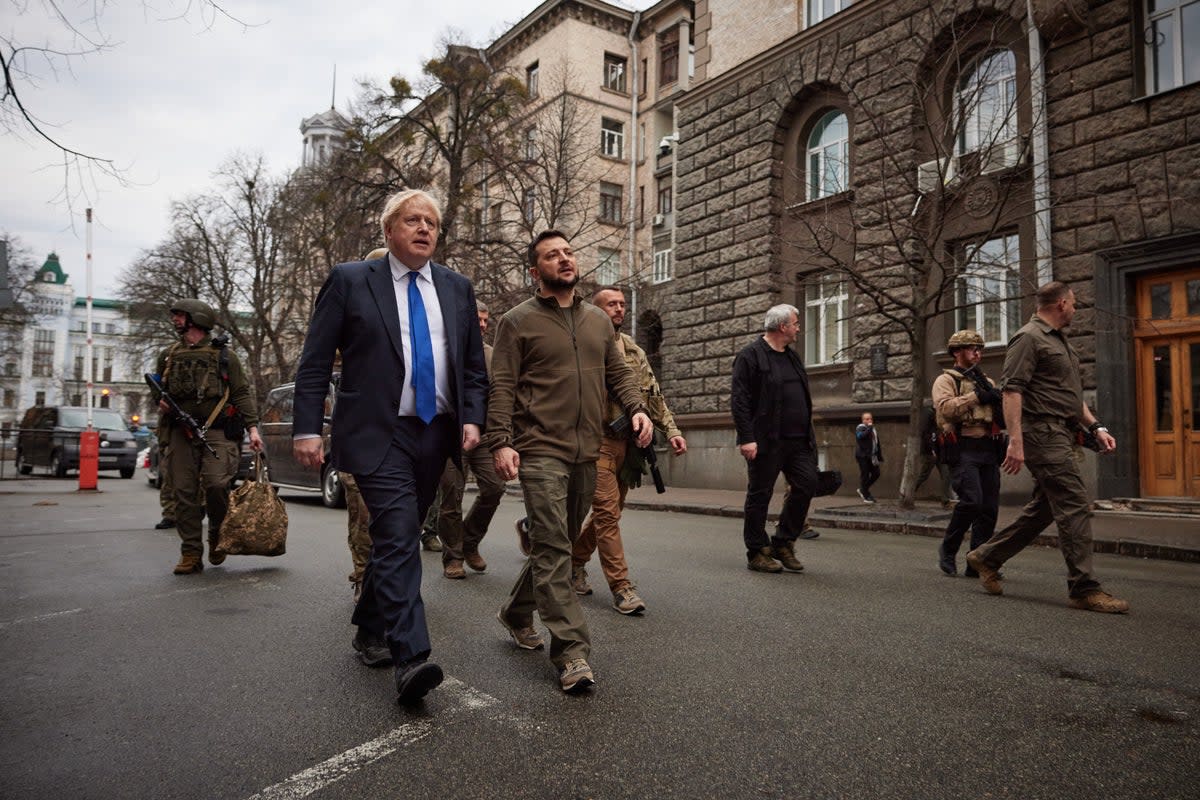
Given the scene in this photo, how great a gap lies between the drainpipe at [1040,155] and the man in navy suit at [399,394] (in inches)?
478

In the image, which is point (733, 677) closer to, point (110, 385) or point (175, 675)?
point (175, 675)

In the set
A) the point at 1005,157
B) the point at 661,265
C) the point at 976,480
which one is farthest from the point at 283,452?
the point at 661,265

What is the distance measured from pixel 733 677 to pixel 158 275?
37217 mm

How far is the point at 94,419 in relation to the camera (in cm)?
2450

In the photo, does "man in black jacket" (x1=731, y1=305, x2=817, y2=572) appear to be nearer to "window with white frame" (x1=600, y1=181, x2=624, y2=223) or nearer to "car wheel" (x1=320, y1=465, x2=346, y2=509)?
"car wheel" (x1=320, y1=465, x2=346, y2=509)

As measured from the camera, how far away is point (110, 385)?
87312 mm

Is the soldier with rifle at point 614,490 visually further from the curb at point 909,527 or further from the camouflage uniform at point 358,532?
the curb at point 909,527

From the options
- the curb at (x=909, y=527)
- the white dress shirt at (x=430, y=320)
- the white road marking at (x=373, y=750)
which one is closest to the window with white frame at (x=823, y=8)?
the curb at (x=909, y=527)

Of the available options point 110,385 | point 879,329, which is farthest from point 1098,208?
point 110,385

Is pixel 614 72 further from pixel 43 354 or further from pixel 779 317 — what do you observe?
pixel 43 354

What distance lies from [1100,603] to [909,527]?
5495 millimetres

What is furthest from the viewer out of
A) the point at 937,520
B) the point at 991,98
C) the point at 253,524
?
the point at 991,98

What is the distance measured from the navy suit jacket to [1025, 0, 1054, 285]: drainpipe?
12327 mm

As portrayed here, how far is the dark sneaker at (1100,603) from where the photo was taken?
5254mm
